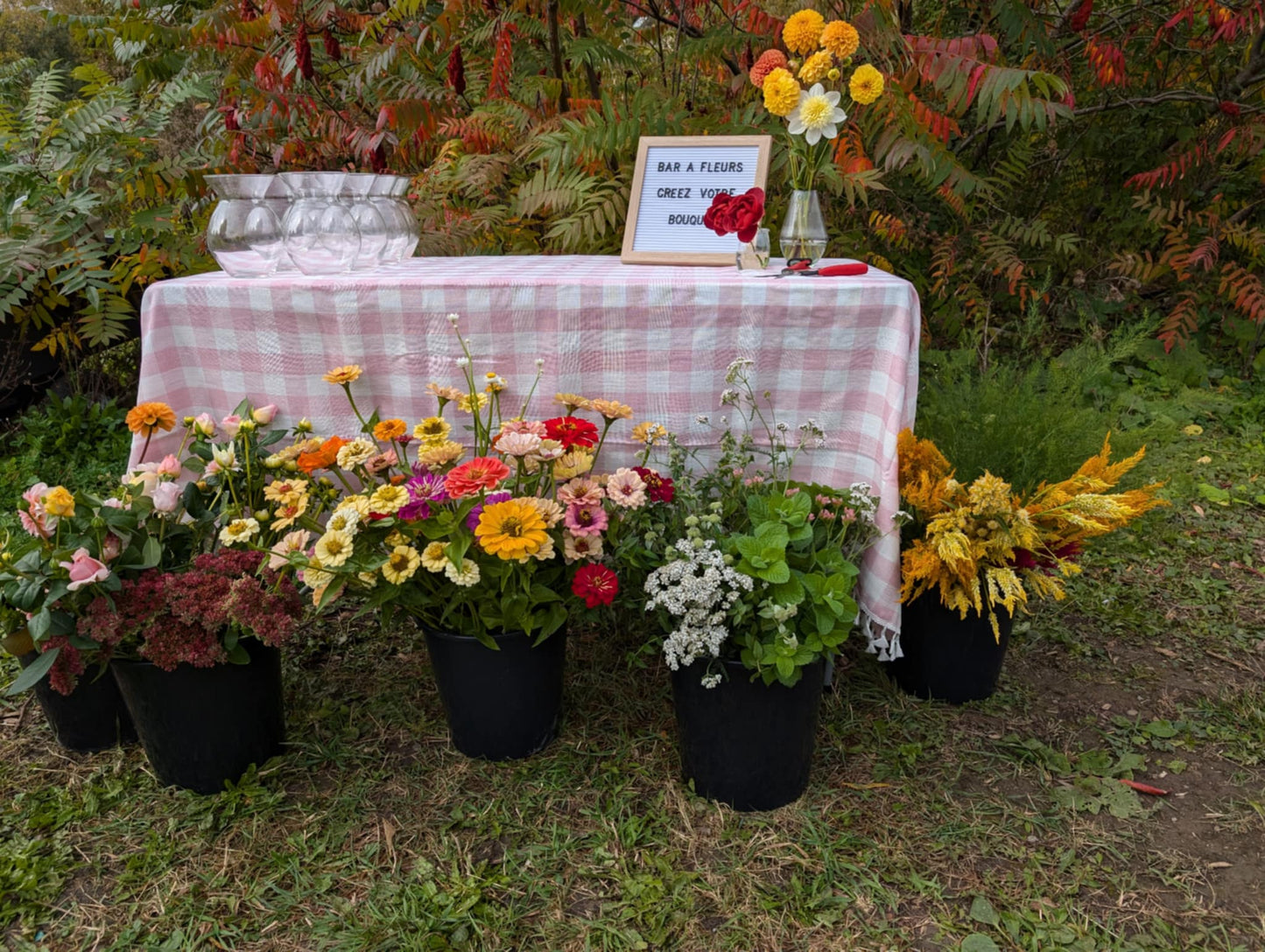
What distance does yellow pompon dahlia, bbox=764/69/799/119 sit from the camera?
1983 millimetres

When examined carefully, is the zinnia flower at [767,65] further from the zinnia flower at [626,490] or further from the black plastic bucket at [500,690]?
the black plastic bucket at [500,690]

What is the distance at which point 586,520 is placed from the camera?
5.78 ft

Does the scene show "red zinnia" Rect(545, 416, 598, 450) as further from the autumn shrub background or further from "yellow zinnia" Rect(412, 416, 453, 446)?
the autumn shrub background

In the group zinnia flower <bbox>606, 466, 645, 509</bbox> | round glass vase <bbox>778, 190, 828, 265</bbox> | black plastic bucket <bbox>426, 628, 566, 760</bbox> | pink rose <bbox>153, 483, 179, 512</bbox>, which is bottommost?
black plastic bucket <bbox>426, 628, 566, 760</bbox>

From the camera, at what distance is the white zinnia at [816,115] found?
6.44ft

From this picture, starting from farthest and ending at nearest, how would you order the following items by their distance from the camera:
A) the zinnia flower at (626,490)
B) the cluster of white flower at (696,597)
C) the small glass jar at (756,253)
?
the small glass jar at (756,253), the zinnia flower at (626,490), the cluster of white flower at (696,597)

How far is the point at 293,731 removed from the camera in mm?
2117

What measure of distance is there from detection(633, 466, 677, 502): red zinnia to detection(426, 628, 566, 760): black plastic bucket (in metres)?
0.39

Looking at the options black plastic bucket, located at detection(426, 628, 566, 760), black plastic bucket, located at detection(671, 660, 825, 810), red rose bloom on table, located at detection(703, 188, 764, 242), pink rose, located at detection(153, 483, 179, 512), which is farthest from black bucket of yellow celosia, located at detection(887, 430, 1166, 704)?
pink rose, located at detection(153, 483, 179, 512)

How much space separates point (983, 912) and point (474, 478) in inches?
48.8

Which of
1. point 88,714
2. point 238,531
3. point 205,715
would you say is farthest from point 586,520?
point 88,714

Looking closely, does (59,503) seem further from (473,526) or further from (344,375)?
(473,526)

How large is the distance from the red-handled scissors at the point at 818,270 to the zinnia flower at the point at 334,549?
106cm

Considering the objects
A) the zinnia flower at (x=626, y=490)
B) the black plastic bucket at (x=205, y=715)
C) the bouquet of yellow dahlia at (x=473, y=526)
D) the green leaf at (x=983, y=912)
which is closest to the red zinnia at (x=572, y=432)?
the bouquet of yellow dahlia at (x=473, y=526)
